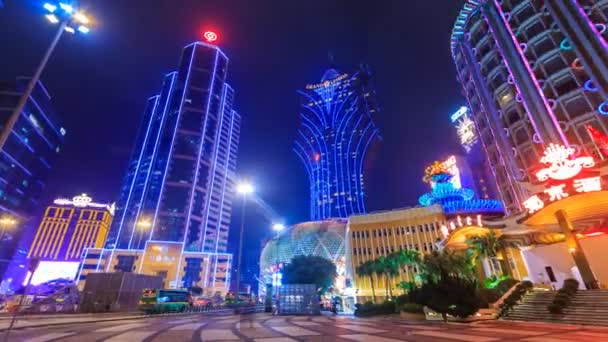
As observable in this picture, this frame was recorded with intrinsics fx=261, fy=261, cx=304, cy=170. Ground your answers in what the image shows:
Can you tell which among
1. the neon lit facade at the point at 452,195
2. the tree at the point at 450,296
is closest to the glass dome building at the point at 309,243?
the neon lit facade at the point at 452,195

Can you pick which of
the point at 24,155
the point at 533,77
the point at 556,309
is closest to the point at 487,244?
the point at 556,309

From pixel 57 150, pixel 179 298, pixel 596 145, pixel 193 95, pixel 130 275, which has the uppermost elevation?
pixel 193 95

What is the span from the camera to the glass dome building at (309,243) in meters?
94.4

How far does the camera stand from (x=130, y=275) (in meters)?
29.5

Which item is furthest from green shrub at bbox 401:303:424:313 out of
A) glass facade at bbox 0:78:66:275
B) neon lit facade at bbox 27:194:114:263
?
neon lit facade at bbox 27:194:114:263

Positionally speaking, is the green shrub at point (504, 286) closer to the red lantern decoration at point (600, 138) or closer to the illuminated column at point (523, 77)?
the red lantern decoration at point (600, 138)

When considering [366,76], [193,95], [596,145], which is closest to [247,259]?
[193,95]

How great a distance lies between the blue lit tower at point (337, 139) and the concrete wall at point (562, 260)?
9809cm

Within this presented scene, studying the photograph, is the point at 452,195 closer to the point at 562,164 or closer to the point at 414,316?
the point at 562,164

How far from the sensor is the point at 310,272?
2517 inches

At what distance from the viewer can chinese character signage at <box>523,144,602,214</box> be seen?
23.2 m

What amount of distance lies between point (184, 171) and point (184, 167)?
Result: 5.13ft

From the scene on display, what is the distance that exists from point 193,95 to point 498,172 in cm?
11023

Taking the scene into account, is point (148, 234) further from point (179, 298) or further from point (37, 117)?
point (179, 298)
